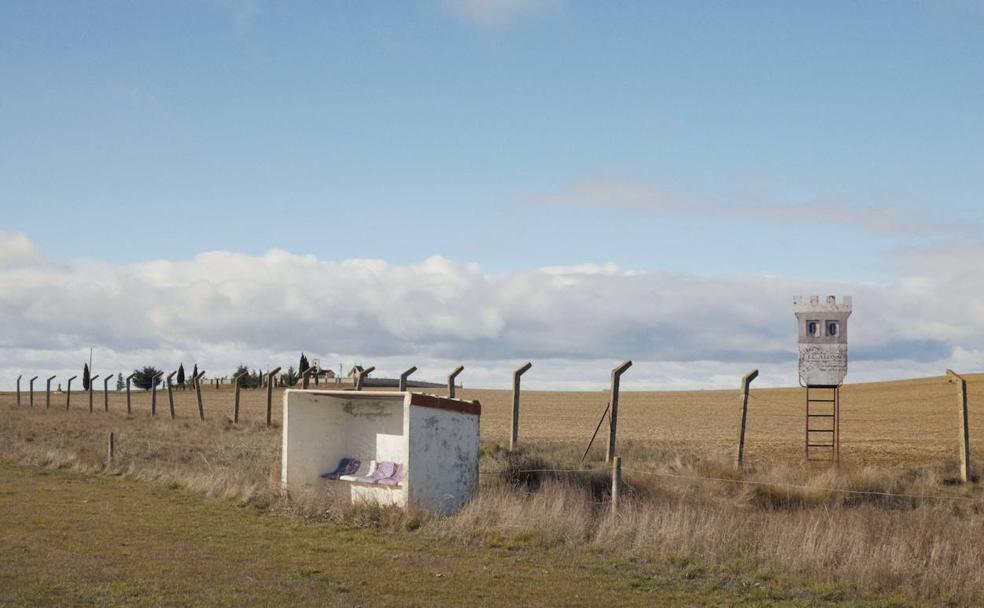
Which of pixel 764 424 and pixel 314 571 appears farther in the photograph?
pixel 764 424

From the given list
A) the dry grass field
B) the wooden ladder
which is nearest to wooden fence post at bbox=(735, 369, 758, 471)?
the dry grass field

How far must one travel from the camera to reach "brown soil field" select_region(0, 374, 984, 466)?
2738 cm

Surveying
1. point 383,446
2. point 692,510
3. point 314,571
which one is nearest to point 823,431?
point 692,510

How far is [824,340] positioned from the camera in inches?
957

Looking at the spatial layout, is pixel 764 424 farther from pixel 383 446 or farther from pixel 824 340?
pixel 383 446

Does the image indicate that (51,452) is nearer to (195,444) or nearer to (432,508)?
(195,444)

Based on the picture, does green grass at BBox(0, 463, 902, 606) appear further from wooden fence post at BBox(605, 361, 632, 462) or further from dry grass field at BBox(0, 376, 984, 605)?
wooden fence post at BBox(605, 361, 632, 462)

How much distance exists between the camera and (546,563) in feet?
39.9

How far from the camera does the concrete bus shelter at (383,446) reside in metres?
16.2

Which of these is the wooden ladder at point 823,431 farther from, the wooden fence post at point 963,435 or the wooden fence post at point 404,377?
the wooden fence post at point 404,377

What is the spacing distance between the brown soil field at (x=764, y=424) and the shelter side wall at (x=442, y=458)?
7.69m

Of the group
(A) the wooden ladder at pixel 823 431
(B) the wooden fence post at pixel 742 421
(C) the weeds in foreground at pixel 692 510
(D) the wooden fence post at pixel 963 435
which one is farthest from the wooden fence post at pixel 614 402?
(D) the wooden fence post at pixel 963 435

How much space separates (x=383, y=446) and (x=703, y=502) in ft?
19.7

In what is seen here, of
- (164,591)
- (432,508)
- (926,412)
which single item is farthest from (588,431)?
(164,591)
